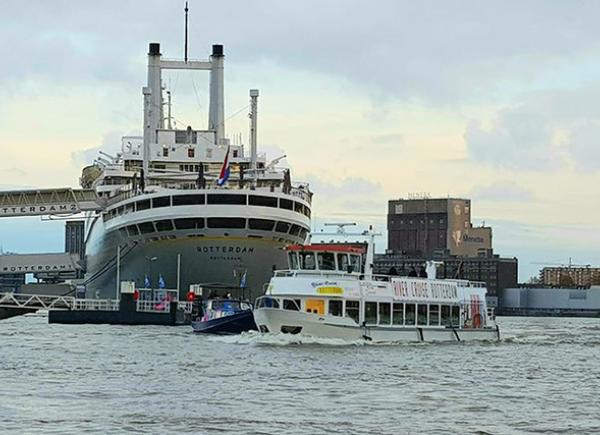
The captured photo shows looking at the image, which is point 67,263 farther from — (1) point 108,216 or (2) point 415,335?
(2) point 415,335

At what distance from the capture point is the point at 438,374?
49.7 meters

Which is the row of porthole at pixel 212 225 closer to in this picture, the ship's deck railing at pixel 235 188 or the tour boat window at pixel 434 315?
the ship's deck railing at pixel 235 188

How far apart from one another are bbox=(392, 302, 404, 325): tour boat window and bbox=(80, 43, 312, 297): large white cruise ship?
2703cm

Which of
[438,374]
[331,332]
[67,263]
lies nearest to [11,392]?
[438,374]

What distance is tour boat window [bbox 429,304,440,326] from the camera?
7056 centimetres

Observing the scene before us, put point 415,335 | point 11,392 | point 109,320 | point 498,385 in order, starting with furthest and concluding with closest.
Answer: point 109,320, point 415,335, point 498,385, point 11,392

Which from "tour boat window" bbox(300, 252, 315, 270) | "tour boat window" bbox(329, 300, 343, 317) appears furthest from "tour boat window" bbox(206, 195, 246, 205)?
"tour boat window" bbox(329, 300, 343, 317)

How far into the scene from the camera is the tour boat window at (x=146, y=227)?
97.3 metres

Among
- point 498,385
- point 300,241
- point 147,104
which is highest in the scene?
point 147,104

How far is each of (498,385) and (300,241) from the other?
54.7 metres

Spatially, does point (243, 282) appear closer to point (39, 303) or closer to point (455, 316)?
point (39, 303)

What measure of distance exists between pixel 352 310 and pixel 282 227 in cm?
3300

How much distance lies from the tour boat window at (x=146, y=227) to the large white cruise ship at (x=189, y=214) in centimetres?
10

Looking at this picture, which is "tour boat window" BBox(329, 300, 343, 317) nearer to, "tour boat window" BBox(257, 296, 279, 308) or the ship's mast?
"tour boat window" BBox(257, 296, 279, 308)
